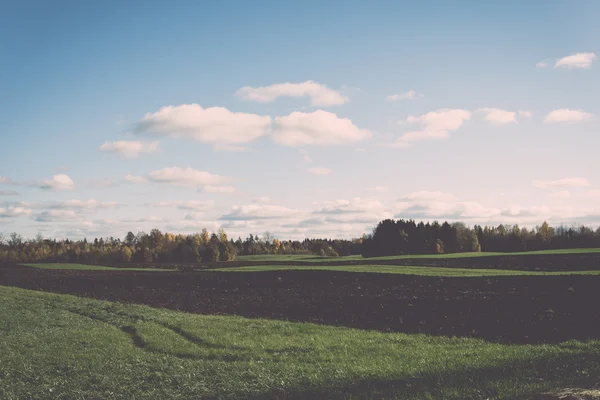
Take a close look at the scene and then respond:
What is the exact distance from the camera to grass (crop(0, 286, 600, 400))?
12.8 meters

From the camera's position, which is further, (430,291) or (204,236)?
(204,236)

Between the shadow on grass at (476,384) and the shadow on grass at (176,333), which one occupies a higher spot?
the shadow on grass at (476,384)

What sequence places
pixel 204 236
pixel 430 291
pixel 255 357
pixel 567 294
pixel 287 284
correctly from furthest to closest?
pixel 204 236
pixel 287 284
pixel 430 291
pixel 567 294
pixel 255 357

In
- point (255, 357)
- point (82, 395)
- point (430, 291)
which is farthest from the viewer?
point (430, 291)

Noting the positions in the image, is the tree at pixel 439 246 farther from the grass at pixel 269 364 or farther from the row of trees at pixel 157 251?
the grass at pixel 269 364

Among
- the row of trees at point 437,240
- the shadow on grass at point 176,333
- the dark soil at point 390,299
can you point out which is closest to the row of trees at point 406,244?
the row of trees at point 437,240

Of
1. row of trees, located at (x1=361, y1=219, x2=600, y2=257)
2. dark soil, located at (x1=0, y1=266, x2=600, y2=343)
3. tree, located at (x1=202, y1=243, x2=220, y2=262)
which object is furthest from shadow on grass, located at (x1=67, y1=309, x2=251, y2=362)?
tree, located at (x1=202, y1=243, x2=220, y2=262)

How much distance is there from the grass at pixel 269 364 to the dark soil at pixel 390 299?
3.01m

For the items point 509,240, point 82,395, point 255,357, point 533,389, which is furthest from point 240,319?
point 509,240

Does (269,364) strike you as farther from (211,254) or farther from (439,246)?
(211,254)

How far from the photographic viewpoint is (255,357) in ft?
56.7

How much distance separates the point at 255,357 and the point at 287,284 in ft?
93.1

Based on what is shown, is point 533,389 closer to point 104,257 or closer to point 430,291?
point 430,291

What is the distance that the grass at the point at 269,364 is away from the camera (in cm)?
1280
